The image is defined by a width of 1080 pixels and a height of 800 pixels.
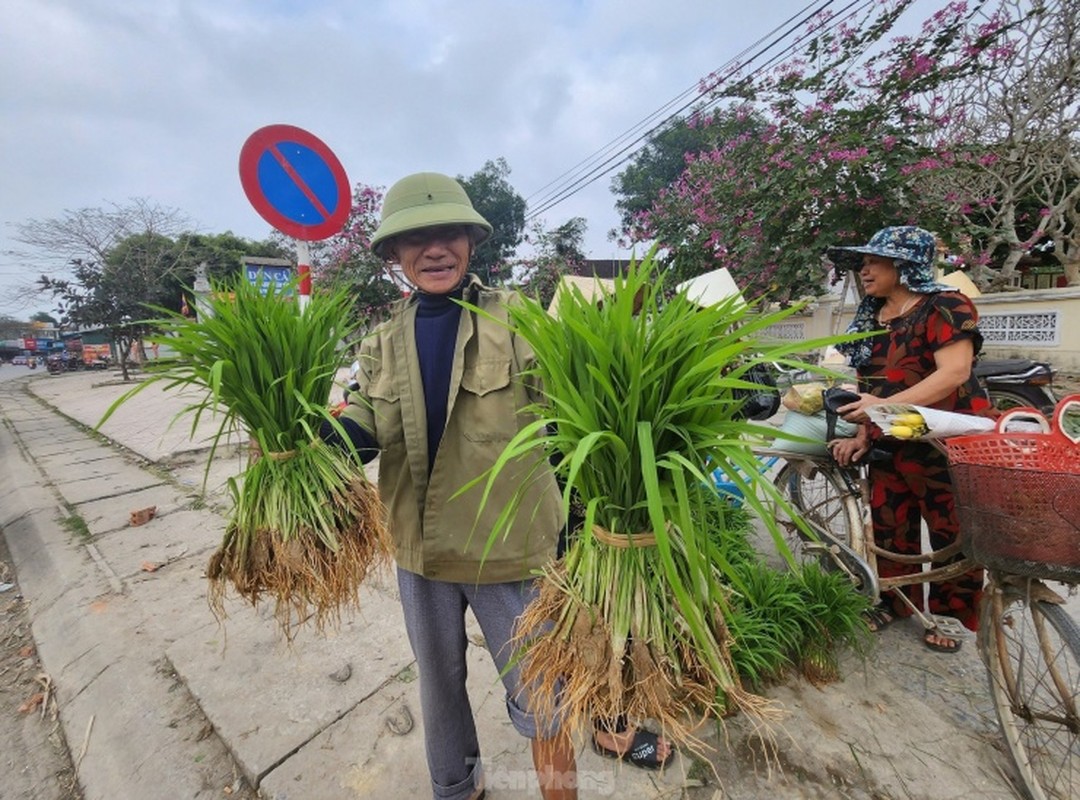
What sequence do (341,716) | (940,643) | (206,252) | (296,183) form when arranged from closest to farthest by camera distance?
(341,716)
(940,643)
(296,183)
(206,252)

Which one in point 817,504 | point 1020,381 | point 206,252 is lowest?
point 817,504

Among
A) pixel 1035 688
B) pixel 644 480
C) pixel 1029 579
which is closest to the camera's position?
pixel 644 480

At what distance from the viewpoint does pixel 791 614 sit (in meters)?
2.04

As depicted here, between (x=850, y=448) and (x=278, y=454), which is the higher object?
(x=278, y=454)

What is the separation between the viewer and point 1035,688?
1612mm

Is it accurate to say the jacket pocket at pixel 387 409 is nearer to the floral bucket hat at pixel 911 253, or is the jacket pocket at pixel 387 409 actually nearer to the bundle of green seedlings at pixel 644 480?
the bundle of green seedlings at pixel 644 480

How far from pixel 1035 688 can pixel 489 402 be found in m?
2.00

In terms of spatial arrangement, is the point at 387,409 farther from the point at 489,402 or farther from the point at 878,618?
the point at 878,618

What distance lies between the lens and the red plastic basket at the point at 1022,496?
1.23 meters

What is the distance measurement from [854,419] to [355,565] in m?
1.83

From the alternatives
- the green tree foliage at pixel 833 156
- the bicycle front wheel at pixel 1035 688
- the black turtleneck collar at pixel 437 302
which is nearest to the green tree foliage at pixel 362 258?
the green tree foliage at pixel 833 156

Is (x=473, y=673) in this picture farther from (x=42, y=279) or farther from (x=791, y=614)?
(x=42, y=279)

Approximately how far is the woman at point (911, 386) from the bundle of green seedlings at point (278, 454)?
1805 mm

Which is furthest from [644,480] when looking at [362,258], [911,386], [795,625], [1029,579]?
[362,258]
